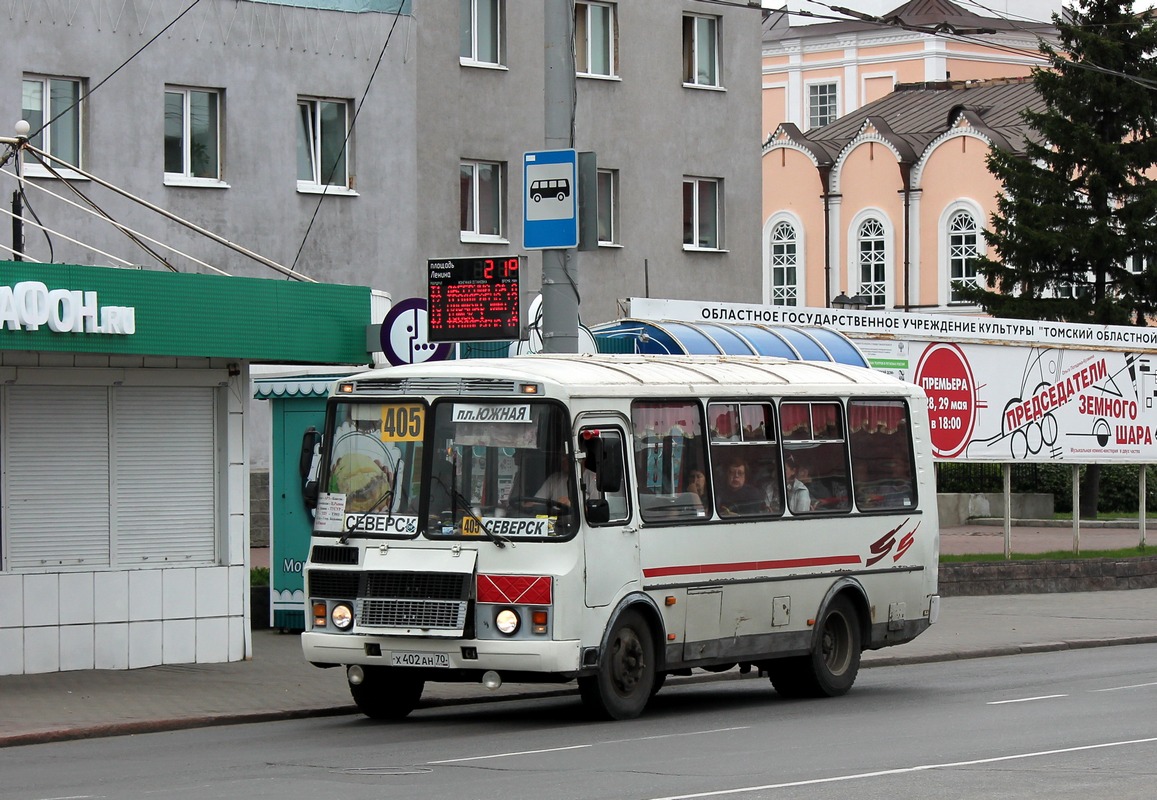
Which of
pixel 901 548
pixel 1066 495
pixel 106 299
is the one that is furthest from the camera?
pixel 1066 495

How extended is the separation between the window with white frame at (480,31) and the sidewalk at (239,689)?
1553 centimetres

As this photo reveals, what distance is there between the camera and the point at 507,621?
13.8 metres

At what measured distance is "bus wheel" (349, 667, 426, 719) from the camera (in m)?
14.8

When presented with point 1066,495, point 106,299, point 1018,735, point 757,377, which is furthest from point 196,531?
point 1066,495

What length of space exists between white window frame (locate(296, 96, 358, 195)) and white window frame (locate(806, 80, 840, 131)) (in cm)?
5712

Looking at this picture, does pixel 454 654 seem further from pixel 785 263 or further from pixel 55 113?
pixel 785 263

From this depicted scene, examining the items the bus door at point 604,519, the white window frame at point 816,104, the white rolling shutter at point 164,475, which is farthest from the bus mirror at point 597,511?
the white window frame at point 816,104

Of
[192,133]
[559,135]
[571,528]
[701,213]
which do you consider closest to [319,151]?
[192,133]

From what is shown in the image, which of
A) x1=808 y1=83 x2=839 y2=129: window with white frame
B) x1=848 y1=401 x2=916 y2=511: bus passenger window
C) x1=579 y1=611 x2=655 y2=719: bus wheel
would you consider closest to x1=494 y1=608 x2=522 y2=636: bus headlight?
x1=579 y1=611 x2=655 y2=719: bus wheel

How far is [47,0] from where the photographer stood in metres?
28.9

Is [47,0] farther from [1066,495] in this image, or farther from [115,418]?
[1066,495]

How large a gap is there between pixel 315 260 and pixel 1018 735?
20.8 m

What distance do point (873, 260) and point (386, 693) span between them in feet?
187

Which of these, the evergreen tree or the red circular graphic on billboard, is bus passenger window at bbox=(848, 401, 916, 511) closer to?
the red circular graphic on billboard
